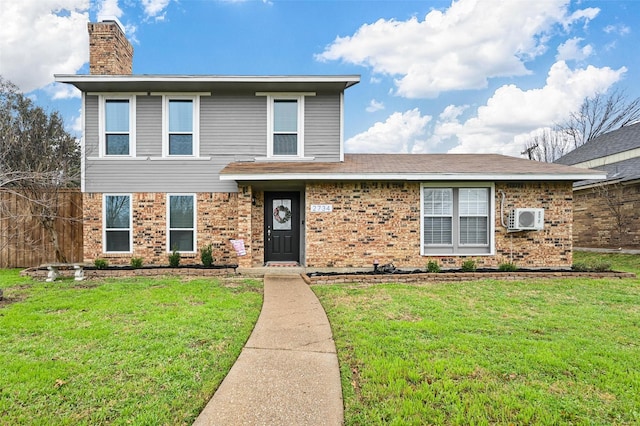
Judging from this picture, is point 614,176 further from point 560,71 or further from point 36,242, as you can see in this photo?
point 36,242

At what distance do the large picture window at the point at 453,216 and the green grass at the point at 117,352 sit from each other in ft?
16.9

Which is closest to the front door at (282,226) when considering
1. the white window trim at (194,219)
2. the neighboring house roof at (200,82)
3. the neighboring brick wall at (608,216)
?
the white window trim at (194,219)

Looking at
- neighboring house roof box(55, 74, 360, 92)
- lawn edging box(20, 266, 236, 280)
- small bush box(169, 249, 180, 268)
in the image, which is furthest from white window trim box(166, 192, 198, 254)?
neighboring house roof box(55, 74, 360, 92)

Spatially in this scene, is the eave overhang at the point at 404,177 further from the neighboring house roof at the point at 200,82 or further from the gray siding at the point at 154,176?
the neighboring house roof at the point at 200,82

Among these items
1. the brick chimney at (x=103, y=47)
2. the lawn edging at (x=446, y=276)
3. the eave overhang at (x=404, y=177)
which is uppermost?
the brick chimney at (x=103, y=47)

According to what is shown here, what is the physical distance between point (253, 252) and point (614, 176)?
558 inches

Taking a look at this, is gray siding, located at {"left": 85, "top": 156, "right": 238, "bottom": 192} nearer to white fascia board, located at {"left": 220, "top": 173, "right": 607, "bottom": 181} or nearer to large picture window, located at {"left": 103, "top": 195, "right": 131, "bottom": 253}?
large picture window, located at {"left": 103, "top": 195, "right": 131, "bottom": 253}

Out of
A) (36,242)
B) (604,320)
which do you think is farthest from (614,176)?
(36,242)

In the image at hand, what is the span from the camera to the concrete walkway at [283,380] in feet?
7.91

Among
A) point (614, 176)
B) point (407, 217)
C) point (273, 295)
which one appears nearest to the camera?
point (273, 295)

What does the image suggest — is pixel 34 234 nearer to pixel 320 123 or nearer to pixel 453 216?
pixel 320 123

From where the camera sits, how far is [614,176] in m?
13.1

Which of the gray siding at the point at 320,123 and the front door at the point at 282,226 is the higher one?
the gray siding at the point at 320,123

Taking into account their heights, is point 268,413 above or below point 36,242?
below
